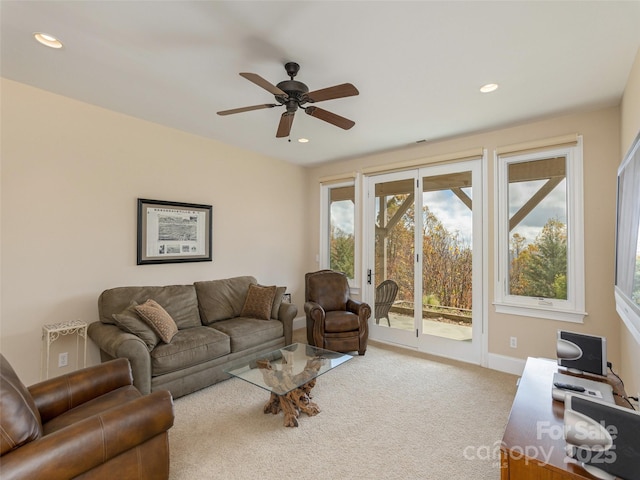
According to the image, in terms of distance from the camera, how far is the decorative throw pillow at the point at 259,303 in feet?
12.4

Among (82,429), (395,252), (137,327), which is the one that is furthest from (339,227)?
(82,429)

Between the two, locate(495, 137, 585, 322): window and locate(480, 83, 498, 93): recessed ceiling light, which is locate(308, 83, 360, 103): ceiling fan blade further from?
locate(495, 137, 585, 322): window

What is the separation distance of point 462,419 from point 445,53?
2813 millimetres

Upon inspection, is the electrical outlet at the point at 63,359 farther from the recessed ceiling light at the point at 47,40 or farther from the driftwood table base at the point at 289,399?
the recessed ceiling light at the point at 47,40

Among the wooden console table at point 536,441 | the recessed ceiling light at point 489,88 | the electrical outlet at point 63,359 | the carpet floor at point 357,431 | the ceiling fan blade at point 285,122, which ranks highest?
the recessed ceiling light at point 489,88

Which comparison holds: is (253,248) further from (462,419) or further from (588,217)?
(588,217)

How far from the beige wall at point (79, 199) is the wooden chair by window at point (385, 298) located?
2243mm

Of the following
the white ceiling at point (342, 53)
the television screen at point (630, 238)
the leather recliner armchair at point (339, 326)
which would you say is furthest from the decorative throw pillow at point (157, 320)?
the television screen at point (630, 238)

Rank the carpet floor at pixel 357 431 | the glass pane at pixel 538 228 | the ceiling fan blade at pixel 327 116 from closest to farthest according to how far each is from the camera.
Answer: the carpet floor at pixel 357 431, the ceiling fan blade at pixel 327 116, the glass pane at pixel 538 228

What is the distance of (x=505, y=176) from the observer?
3.56 metres

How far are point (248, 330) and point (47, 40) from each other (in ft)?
9.50

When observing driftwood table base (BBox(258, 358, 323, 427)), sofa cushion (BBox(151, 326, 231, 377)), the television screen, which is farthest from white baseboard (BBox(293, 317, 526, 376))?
sofa cushion (BBox(151, 326, 231, 377))

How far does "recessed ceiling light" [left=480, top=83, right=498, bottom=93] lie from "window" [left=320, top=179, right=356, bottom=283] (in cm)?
245

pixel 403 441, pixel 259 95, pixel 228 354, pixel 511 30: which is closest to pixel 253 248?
pixel 228 354
